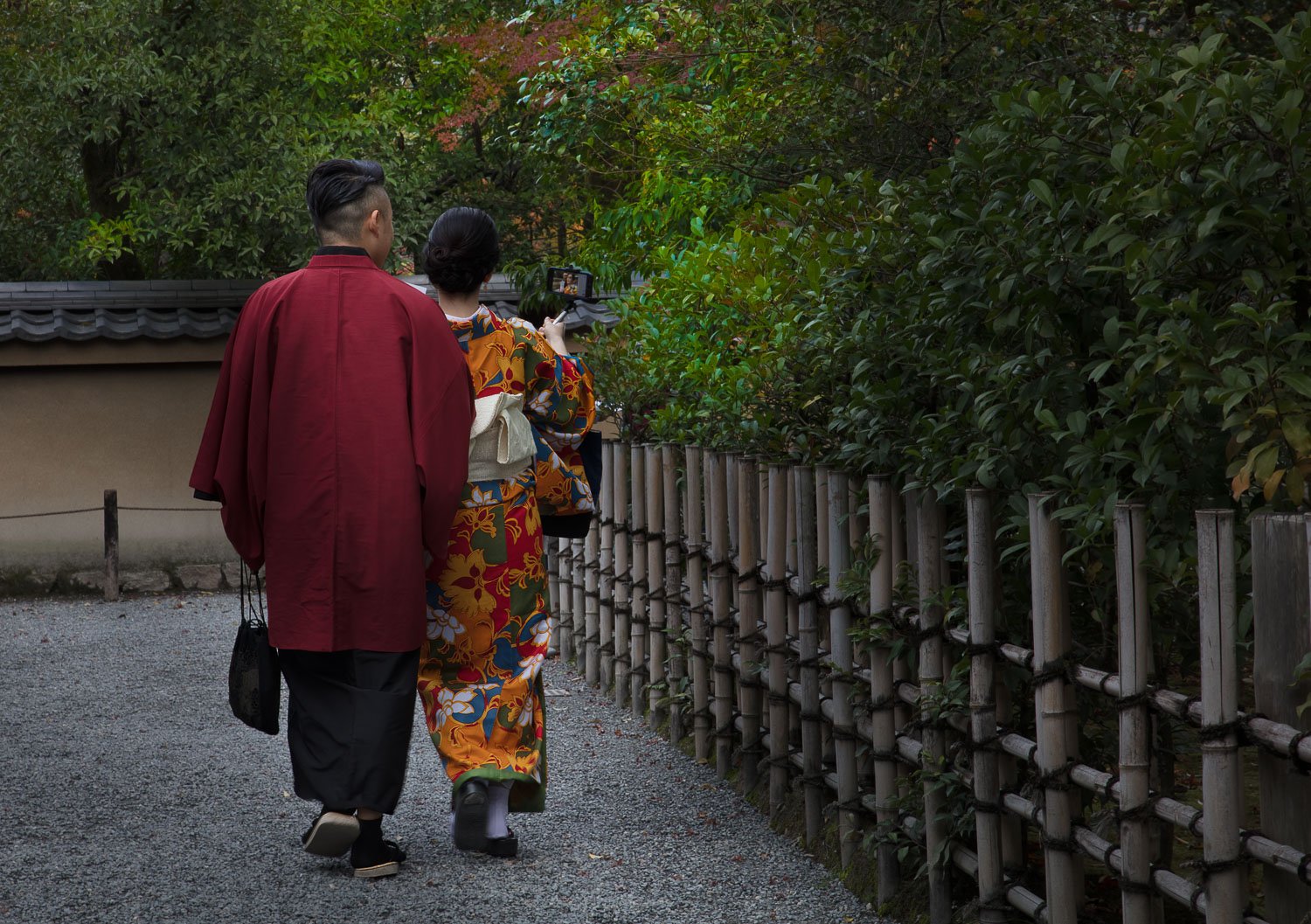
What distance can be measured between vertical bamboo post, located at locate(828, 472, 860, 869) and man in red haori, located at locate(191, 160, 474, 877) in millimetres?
1057

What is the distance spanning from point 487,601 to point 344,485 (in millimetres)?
581

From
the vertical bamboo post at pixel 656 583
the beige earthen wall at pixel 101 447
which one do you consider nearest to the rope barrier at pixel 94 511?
the beige earthen wall at pixel 101 447

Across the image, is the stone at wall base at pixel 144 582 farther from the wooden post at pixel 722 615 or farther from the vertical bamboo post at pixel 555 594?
the wooden post at pixel 722 615

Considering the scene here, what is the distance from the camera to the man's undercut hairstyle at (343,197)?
3.88 meters

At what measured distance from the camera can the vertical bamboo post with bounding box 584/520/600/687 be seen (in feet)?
22.0

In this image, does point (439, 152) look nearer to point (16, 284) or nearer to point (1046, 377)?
point (16, 284)

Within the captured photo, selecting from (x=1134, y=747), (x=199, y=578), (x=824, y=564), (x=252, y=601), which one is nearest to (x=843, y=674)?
(x=824, y=564)

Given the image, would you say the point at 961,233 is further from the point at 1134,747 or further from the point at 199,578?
the point at 199,578

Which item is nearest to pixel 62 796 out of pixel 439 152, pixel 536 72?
pixel 536 72

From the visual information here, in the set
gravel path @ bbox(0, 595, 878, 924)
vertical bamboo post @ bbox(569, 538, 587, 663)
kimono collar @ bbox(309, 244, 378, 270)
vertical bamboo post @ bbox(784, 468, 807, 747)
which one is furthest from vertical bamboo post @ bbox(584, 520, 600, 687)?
kimono collar @ bbox(309, 244, 378, 270)

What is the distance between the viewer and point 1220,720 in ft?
7.27

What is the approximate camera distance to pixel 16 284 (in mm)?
11070

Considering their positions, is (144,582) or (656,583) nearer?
(656,583)

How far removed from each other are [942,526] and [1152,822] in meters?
0.80
